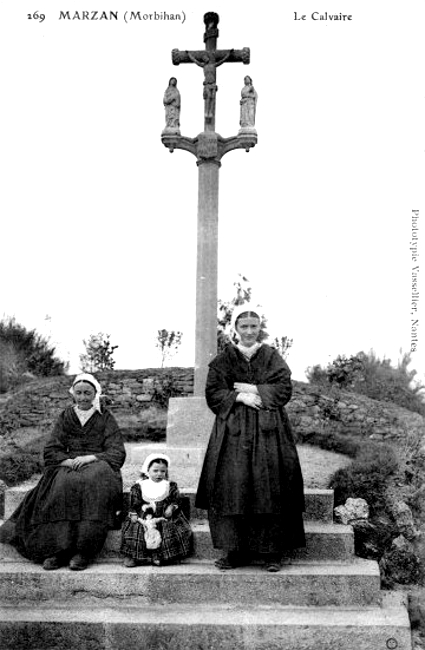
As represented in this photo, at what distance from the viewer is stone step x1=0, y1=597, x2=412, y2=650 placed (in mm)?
4391

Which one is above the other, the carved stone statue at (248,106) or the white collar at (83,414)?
the carved stone statue at (248,106)

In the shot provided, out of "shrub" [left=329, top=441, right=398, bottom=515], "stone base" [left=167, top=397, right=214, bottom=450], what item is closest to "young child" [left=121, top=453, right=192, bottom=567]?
"shrub" [left=329, top=441, right=398, bottom=515]

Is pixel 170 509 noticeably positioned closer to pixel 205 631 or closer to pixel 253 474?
pixel 253 474

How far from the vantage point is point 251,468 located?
4867mm

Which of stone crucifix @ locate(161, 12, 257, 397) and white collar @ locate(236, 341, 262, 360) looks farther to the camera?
stone crucifix @ locate(161, 12, 257, 397)

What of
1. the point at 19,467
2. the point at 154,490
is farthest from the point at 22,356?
the point at 154,490

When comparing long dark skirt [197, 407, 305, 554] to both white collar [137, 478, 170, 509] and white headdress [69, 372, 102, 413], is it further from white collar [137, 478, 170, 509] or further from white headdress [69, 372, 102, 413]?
white headdress [69, 372, 102, 413]

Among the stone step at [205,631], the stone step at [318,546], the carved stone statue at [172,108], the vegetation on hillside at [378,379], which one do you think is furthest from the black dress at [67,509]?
the vegetation on hillside at [378,379]

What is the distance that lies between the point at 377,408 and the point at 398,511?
7.36 metres

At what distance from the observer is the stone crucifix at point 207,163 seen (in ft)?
24.7

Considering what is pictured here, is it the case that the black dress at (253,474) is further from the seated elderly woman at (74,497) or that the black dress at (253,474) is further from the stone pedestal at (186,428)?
the stone pedestal at (186,428)

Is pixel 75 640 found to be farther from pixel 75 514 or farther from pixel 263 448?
pixel 263 448

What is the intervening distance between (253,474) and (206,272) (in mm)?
3155

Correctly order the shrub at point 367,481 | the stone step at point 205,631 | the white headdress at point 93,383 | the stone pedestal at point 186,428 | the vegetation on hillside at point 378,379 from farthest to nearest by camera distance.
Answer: the vegetation on hillside at point 378,379 < the stone pedestal at point 186,428 < the shrub at point 367,481 < the white headdress at point 93,383 < the stone step at point 205,631
